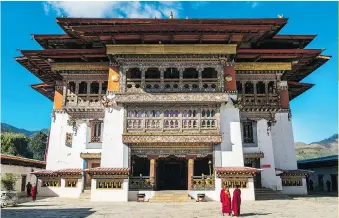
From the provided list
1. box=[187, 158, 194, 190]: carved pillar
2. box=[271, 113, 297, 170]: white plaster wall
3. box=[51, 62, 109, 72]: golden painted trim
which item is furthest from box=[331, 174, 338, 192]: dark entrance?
box=[51, 62, 109, 72]: golden painted trim

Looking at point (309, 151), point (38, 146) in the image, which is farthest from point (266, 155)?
point (309, 151)

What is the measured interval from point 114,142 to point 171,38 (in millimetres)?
6248

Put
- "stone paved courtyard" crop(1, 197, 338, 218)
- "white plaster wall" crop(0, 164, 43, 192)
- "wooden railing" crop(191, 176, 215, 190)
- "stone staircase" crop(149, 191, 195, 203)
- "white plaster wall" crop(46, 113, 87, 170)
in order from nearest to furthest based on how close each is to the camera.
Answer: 1. "stone paved courtyard" crop(1, 197, 338, 218)
2. "stone staircase" crop(149, 191, 195, 203)
3. "wooden railing" crop(191, 176, 215, 190)
4. "white plaster wall" crop(0, 164, 43, 192)
5. "white plaster wall" crop(46, 113, 87, 170)

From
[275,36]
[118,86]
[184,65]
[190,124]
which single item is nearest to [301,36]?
[275,36]

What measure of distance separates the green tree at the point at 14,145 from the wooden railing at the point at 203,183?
4295 centimetres

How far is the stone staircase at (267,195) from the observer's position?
16.5 m

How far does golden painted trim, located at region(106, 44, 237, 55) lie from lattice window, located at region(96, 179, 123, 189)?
6.65 metres

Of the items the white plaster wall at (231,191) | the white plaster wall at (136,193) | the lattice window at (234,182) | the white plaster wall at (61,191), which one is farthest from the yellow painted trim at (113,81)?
the lattice window at (234,182)

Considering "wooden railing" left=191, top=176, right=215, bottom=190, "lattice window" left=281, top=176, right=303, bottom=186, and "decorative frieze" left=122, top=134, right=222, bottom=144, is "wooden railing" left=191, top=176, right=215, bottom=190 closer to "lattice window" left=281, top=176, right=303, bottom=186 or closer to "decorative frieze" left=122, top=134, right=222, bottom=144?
"decorative frieze" left=122, top=134, right=222, bottom=144

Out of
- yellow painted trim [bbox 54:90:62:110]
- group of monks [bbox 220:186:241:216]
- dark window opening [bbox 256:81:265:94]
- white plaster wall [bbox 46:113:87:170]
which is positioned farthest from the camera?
yellow painted trim [bbox 54:90:62:110]

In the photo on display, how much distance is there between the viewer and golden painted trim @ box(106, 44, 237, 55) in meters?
16.8

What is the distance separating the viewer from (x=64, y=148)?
64.5 ft

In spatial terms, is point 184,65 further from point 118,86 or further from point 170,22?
point 118,86

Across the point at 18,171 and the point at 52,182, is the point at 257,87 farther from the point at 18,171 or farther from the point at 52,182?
the point at 18,171
